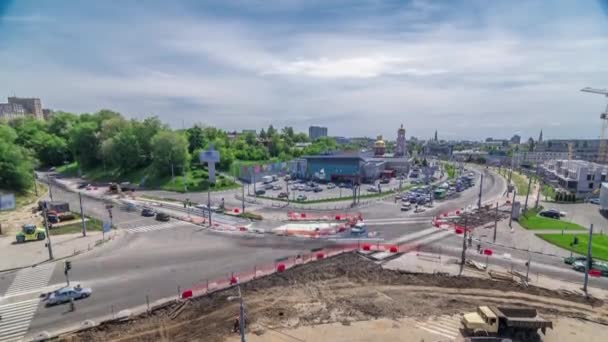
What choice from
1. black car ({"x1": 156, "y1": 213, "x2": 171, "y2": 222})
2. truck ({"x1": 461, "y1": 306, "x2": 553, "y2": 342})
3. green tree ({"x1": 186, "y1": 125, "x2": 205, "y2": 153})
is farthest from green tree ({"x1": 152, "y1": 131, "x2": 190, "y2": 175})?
truck ({"x1": 461, "y1": 306, "x2": 553, "y2": 342})

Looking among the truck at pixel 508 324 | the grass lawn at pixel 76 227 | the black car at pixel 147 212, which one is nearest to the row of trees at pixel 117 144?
the black car at pixel 147 212

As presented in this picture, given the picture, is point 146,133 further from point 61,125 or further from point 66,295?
point 66,295

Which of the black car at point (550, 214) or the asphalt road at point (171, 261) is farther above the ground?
the black car at point (550, 214)

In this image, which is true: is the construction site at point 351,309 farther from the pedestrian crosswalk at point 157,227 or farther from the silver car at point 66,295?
the pedestrian crosswalk at point 157,227

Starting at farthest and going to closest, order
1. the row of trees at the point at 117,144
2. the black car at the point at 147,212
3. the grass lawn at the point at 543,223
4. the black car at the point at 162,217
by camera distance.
→ the row of trees at the point at 117,144
the black car at the point at 147,212
the black car at the point at 162,217
the grass lawn at the point at 543,223

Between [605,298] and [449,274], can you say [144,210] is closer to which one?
[449,274]

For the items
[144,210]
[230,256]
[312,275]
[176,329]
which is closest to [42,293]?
[176,329]
